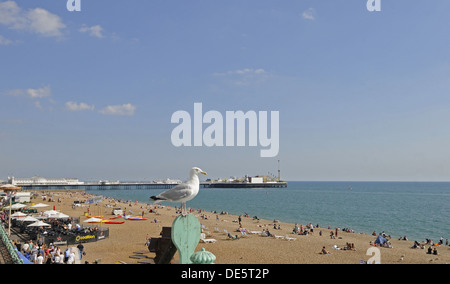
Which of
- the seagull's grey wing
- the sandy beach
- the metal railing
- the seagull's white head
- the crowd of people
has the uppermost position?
the seagull's white head

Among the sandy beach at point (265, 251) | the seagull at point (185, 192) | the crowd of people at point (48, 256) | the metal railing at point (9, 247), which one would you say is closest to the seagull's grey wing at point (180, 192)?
the seagull at point (185, 192)

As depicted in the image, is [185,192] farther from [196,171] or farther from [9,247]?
[9,247]

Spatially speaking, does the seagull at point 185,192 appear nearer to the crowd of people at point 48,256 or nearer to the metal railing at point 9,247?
the metal railing at point 9,247

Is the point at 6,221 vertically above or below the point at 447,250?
above

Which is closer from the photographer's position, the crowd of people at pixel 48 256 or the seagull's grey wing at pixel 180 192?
the seagull's grey wing at pixel 180 192

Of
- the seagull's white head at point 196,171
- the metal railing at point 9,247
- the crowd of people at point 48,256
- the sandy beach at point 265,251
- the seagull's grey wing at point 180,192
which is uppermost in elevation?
the seagull's white head at point 196,171

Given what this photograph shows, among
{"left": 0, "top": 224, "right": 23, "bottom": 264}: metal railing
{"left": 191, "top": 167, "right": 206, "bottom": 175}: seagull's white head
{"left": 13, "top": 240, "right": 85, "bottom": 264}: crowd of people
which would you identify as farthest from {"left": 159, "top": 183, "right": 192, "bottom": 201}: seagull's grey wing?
{"left": 13, "top": 240, "right": 85, "bottom": 264}: crowd of people

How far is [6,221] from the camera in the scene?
29.6m

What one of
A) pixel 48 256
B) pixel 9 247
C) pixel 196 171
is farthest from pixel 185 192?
pixel 48 256

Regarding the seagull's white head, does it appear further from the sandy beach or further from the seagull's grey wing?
the sandy beach
